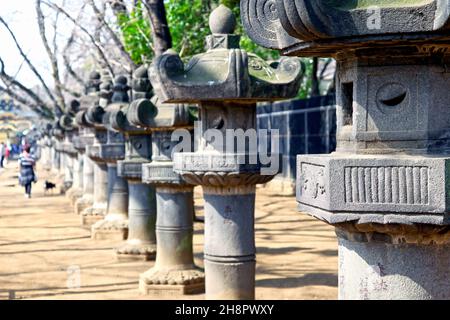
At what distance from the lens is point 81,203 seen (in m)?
19.9

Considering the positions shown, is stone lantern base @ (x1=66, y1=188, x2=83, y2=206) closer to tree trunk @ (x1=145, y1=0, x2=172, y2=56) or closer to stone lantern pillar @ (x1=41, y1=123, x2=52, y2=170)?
tree trunk @ (x1=145, y1=0, x2=172, y2=56)

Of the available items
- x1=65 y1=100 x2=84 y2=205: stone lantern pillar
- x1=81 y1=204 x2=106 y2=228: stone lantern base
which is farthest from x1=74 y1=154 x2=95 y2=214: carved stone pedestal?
x1=81 y1=204 x2=106 y2=228: stone lantern base

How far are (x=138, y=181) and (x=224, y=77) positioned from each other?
17.0 ft

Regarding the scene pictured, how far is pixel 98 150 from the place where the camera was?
605 inches

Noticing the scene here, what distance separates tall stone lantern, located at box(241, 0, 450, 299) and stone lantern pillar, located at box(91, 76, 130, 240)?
9868mm

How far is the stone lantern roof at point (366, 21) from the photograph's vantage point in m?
3.94

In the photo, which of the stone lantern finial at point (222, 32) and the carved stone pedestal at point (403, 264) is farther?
the stone lantern finial at point (222, 32)

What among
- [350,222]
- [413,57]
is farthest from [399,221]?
[413,57]

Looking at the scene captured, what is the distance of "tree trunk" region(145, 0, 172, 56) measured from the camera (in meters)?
14.5

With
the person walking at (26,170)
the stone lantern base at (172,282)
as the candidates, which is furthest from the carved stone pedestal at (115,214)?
the person walking at (26,170)

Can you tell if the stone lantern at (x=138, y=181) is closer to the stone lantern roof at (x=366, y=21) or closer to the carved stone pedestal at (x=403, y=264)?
the carved stone pedestal at (x=403, y=264)

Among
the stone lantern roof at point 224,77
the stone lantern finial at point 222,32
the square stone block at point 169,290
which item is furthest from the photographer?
the square stone block at point 169,290

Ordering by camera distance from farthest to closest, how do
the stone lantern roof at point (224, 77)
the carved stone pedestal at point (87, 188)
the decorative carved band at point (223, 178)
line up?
the carved stone pedestal at point (87, 188) → the decorative carved band at point (223, 178) → the stone lantern roof at point (224, 77)

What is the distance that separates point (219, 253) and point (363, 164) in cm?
381
